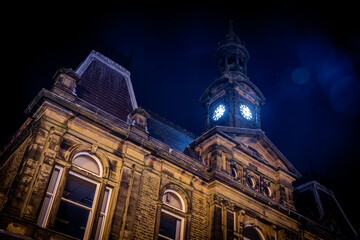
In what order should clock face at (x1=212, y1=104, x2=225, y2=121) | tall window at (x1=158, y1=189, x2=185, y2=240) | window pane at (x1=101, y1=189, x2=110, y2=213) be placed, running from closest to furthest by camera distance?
window pane at (x1=101, y1=189, x2=110, y2=213) → tall window at (x1=158, y1=189, x2=185, y2=240) → clock face at (x1=212, y1=104, x2=225, y2=121)

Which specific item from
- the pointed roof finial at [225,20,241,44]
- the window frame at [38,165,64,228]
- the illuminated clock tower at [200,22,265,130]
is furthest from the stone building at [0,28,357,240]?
the pointed roof finial at [225,20,241,44]

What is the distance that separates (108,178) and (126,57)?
1203 cm

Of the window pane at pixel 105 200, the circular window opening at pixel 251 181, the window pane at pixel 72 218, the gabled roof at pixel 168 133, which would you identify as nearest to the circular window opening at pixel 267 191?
the circular window opening at pixel 251 181

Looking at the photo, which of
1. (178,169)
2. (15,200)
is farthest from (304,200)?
(15,200)

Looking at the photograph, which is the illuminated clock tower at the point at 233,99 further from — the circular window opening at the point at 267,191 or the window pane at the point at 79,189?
the window pane at the point at 79,189

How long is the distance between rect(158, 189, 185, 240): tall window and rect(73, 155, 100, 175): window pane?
135 inches

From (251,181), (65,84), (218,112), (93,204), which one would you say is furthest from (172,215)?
(218,112)

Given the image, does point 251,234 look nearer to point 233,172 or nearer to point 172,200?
point 233,172

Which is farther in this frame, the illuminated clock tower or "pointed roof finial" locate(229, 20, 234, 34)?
"pointed roof finial" locate(229, 20, 234, 34)

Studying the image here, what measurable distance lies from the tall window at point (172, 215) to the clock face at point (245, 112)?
9829 mm

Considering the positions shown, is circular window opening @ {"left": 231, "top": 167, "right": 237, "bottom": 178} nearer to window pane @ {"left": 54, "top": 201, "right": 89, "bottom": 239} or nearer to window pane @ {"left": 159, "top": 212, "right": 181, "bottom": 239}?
window pane @ {"left": 159, "top": 212, "right": 181, "bottom": 239}

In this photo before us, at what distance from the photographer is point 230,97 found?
81.1ft

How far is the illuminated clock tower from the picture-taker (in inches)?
944

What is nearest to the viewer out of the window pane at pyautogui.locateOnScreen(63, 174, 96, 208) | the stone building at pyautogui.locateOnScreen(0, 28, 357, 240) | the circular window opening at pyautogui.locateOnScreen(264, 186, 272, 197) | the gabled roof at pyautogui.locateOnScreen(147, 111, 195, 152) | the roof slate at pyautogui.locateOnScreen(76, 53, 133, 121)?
the stone building at pyautogui.locateOnScreen(0, 28, 357, 240)
